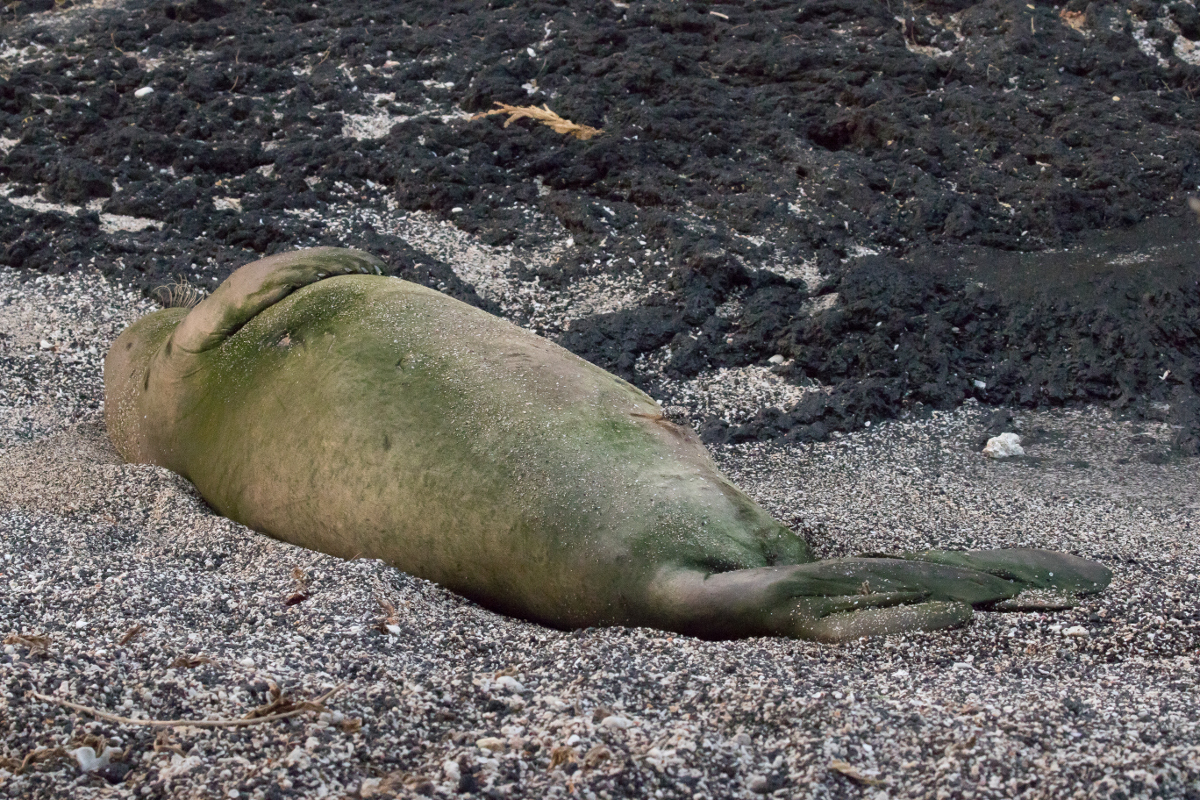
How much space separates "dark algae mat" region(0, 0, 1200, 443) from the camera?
15.6 ft

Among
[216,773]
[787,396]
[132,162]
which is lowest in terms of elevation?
[787,396]

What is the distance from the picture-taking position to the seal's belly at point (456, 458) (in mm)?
2881

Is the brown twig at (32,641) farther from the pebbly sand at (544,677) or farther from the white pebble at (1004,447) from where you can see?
the white pebble at (1004,447)

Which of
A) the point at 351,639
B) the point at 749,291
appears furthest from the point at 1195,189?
the point at 351,639

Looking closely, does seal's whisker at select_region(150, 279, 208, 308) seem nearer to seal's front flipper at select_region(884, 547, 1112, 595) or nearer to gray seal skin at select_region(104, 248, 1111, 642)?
gray seal skin at select_region(104, 248, 1111, 642)

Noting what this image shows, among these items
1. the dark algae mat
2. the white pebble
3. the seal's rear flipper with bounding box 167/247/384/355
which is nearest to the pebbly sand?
the white pebble

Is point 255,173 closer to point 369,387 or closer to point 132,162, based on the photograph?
point 132,162

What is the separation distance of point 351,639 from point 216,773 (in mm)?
733

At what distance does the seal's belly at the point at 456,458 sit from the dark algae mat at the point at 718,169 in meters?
1.33

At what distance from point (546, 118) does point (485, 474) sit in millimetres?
3545

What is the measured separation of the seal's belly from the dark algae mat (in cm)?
133

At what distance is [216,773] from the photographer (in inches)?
74.3

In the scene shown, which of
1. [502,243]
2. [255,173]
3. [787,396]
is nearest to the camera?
[787,396]

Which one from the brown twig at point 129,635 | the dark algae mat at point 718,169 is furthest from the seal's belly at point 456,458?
the dark algae mat at point 718,169
